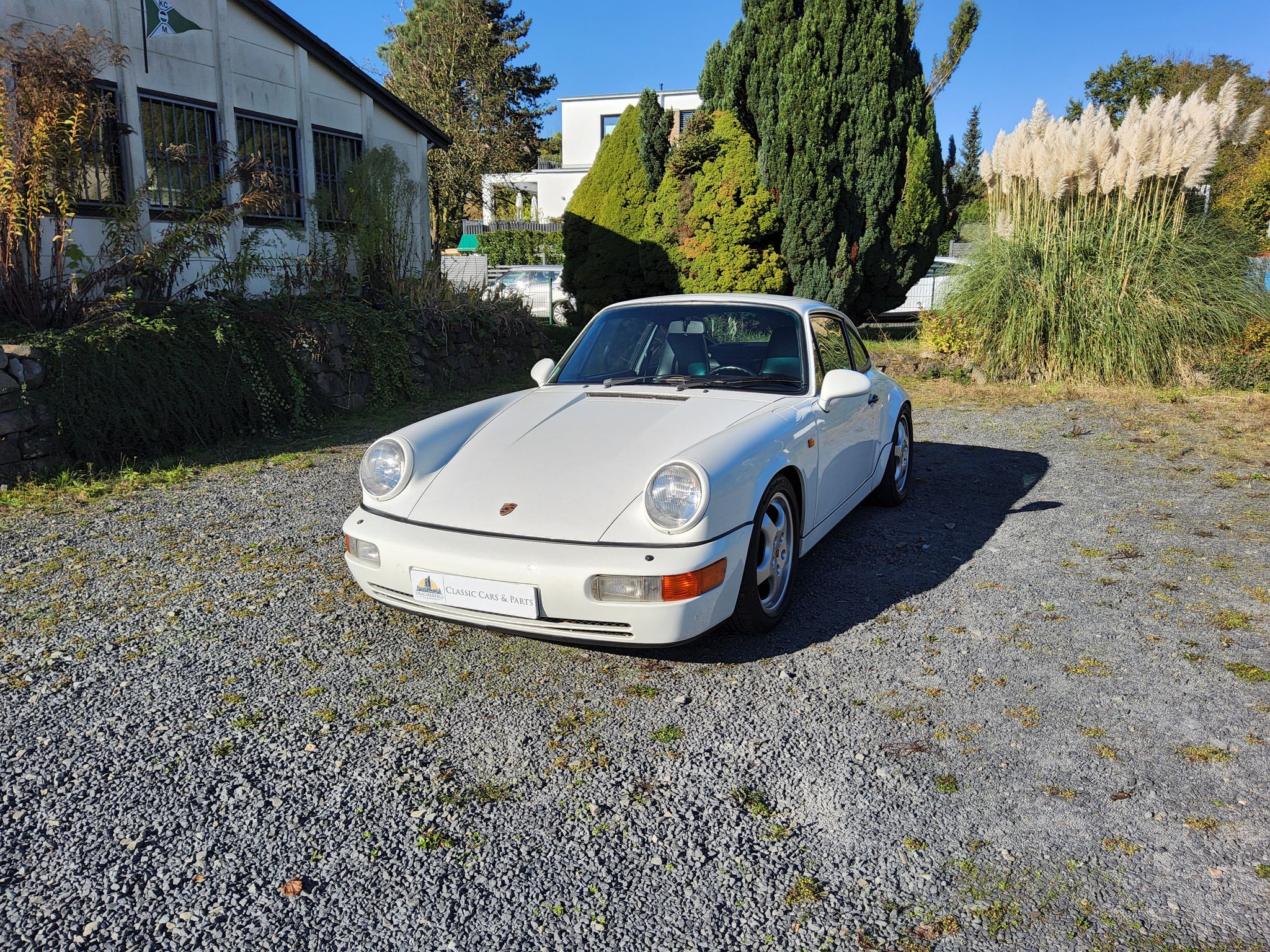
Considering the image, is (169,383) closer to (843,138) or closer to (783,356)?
(783,356)

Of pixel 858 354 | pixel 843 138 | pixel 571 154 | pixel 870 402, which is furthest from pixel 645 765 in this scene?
pixel 571 154

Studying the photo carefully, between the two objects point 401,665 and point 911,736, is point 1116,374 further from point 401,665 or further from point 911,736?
point 401,665

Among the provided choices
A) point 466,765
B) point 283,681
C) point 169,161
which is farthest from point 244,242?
point 466,765

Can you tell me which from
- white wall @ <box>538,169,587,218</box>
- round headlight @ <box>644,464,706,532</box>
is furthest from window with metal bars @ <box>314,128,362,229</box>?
white wall @ <box>538,169,587,218</box>

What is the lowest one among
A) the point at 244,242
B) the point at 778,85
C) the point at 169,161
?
the point at 244,242

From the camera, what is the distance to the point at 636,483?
11.0 feet

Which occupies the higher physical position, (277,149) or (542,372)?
(277,149)

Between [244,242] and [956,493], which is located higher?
[244,242]

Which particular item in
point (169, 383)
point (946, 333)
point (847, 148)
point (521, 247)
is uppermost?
point (847, 148)

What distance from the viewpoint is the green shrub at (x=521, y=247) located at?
30.2 m

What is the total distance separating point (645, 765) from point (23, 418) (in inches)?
209

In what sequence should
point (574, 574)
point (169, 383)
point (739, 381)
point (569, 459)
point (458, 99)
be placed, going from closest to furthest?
point (574, 574)
point (569, 459)
point (739, 381)
point (169, 383)
point (458, 99)

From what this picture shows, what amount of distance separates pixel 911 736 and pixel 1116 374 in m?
8.64

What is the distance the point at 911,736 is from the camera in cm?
296
